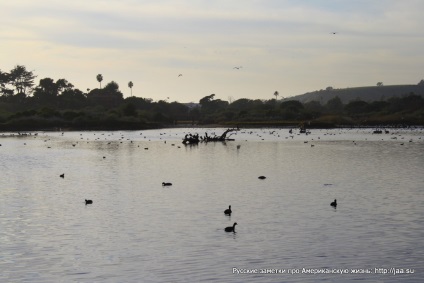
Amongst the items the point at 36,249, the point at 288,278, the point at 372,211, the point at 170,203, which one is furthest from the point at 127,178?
the point at 288,278

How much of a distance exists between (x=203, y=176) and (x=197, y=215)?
2442cm

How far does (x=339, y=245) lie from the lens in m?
28.7

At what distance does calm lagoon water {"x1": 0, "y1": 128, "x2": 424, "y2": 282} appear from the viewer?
24969mm

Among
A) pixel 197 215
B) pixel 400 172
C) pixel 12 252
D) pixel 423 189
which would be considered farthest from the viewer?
pixel 400 172

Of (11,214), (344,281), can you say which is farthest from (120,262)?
(11,214)

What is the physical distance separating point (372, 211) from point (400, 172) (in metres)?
27.7

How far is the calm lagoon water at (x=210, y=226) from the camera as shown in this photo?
2497 cm

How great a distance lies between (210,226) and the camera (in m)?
33.4

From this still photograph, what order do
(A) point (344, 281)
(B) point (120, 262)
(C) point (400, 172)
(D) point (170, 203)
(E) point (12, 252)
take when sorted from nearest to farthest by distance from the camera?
(A) point (344, 281) → (B) point (120, 262) → (E) point (12, 252) → (D) point (170, 203) → (C) point (400, 172)

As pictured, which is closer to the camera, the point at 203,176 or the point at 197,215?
the point at 197,215

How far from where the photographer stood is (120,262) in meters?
26.2

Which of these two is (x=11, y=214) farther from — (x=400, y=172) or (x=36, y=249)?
(x=400, y=172)

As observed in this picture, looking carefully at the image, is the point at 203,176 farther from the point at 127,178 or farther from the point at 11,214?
the point at 11,214

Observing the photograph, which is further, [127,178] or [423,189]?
[127,178]
